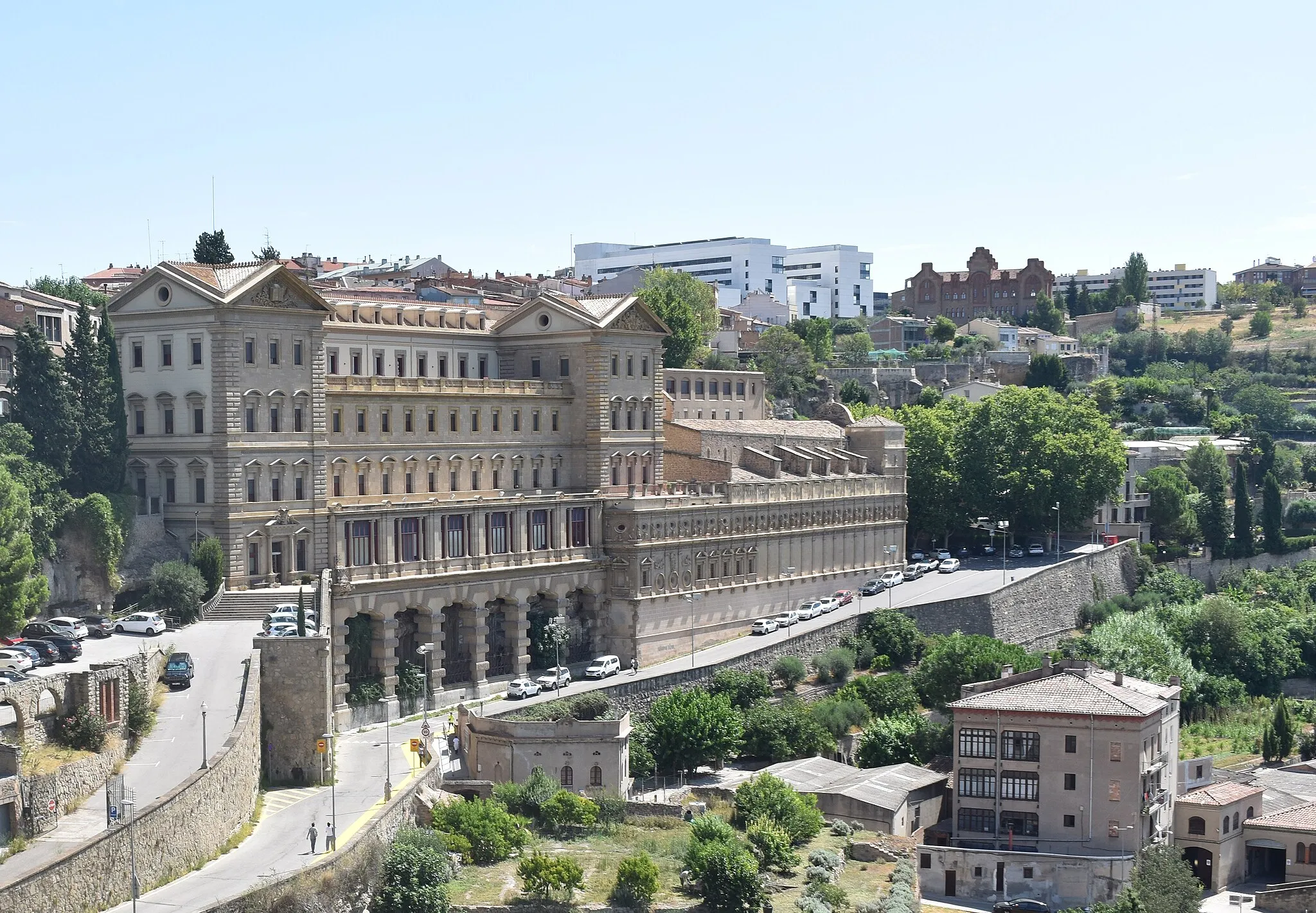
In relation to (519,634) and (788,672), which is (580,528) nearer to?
(519,634)

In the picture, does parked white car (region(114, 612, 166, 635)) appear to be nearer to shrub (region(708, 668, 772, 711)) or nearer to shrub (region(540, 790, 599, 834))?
shrub (region(540, 790, 599, 834))

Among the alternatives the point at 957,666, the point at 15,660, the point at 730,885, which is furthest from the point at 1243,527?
the point at 15,660

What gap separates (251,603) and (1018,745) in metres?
31.0

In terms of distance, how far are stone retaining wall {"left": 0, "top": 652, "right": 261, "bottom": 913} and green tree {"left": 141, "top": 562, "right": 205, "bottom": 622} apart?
12.3 meters

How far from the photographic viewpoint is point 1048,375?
163000 mm

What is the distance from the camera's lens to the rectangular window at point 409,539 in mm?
87875

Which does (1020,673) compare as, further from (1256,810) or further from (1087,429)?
(1087,429)

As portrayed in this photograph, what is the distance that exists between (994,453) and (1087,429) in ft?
23.7

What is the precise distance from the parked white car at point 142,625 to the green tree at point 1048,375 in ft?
328

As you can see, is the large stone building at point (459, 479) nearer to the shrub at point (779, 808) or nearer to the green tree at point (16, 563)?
the green tree at point (16, 563)

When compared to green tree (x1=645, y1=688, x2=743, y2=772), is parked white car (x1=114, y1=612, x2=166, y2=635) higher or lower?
higher

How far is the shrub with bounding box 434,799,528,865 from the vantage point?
67.5 metres

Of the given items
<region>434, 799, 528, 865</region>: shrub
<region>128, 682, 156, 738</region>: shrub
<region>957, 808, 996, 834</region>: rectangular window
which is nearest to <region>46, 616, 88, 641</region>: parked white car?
<region>128, 682, 156, 738</region>: shrub

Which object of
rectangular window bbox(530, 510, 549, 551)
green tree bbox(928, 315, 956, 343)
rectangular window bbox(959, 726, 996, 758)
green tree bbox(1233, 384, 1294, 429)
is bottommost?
rectangular window bbox(959, 726, 996, 758)
